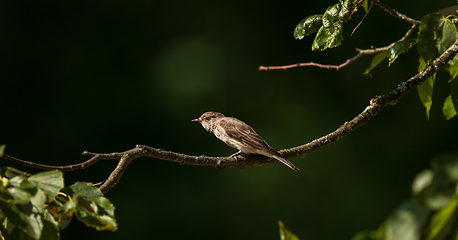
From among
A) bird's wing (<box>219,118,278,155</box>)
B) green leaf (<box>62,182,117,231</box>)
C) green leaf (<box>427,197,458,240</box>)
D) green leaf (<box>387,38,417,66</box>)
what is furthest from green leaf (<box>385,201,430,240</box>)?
bird's wing (<box>219,118,278,155</box>)

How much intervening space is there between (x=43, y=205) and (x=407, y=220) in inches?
36.5

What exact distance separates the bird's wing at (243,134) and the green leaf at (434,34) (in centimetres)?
146

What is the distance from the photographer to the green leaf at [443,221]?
666 millimetres

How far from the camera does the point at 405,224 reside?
67 cm

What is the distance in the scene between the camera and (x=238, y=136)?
3879mm

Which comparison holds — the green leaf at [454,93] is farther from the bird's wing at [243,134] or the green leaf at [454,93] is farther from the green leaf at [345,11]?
the bird's wing at [243,134]

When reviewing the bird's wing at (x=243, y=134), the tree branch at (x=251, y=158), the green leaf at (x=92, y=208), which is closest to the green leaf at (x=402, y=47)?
the tree branch at (x=251, y=158)

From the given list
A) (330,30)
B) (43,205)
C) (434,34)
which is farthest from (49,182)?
(434,34)

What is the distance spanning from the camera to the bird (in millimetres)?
3566

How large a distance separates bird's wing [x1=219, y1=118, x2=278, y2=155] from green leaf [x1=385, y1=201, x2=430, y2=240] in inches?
109

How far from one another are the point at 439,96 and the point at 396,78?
2.75 feet

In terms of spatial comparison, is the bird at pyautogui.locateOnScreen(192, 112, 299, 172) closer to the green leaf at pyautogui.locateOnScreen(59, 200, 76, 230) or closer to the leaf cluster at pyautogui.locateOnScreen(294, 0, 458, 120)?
the leaf cluster at pyautogui.locateOnScreen(294, 0, 458, 120)

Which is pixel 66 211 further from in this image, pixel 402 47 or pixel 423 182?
pixel 402 47

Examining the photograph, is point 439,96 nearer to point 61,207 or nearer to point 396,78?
point 396,78
